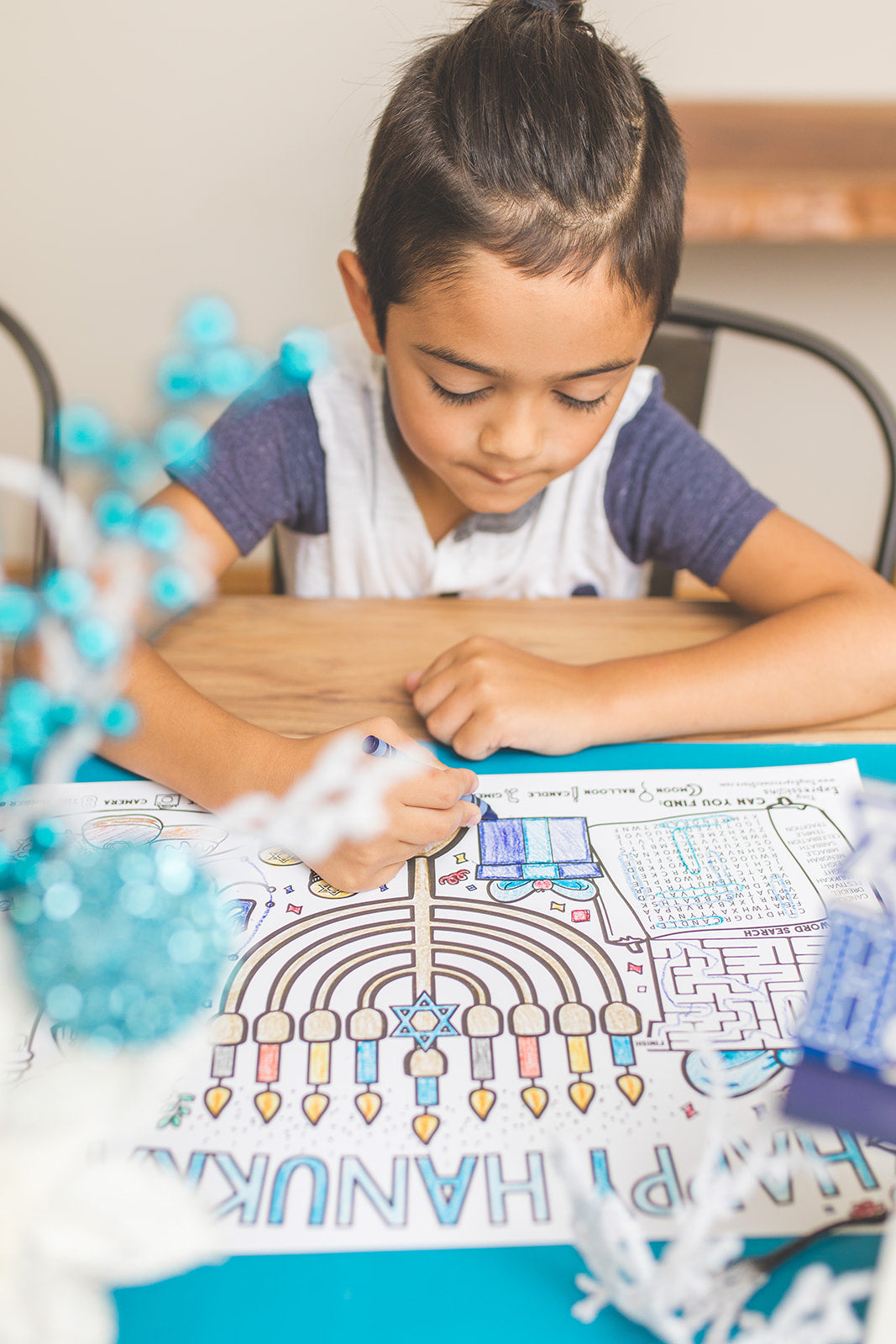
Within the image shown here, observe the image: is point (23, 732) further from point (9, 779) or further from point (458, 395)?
point (458, 395)

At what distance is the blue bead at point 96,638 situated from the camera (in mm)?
283

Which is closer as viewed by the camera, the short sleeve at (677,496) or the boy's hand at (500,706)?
the boy's hand at (500,706)

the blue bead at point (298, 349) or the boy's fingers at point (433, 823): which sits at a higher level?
the blue bead at point (298, 349)

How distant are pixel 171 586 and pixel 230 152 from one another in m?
1.61

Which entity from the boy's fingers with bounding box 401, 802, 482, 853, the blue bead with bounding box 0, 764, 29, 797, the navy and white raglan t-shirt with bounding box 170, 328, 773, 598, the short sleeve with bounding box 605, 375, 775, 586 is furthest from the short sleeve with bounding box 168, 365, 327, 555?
the blue bead with bounding box 0, 764, 29, 797

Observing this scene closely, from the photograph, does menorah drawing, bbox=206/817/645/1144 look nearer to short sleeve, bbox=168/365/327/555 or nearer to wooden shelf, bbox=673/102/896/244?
short sleeve, bbox=168/365/327/555

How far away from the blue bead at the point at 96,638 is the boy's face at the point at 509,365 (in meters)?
0.36

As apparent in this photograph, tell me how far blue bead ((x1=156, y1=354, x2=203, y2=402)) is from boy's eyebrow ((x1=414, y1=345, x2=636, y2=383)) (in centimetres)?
34

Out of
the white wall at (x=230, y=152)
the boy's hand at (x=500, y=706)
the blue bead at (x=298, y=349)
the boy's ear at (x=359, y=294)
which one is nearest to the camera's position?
the blue bead at (x=298, y=349)

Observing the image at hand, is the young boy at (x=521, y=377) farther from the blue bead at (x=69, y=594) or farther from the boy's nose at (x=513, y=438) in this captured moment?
the blue bead at (x=69, y=594)

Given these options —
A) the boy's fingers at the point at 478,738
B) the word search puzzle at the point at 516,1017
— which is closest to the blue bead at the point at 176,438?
the word search puzzle at the point at 516,1017

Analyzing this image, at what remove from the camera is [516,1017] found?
403mm

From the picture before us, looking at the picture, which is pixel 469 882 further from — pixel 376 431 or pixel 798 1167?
pixel 376 431

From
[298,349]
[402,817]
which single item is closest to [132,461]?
[298,349]
